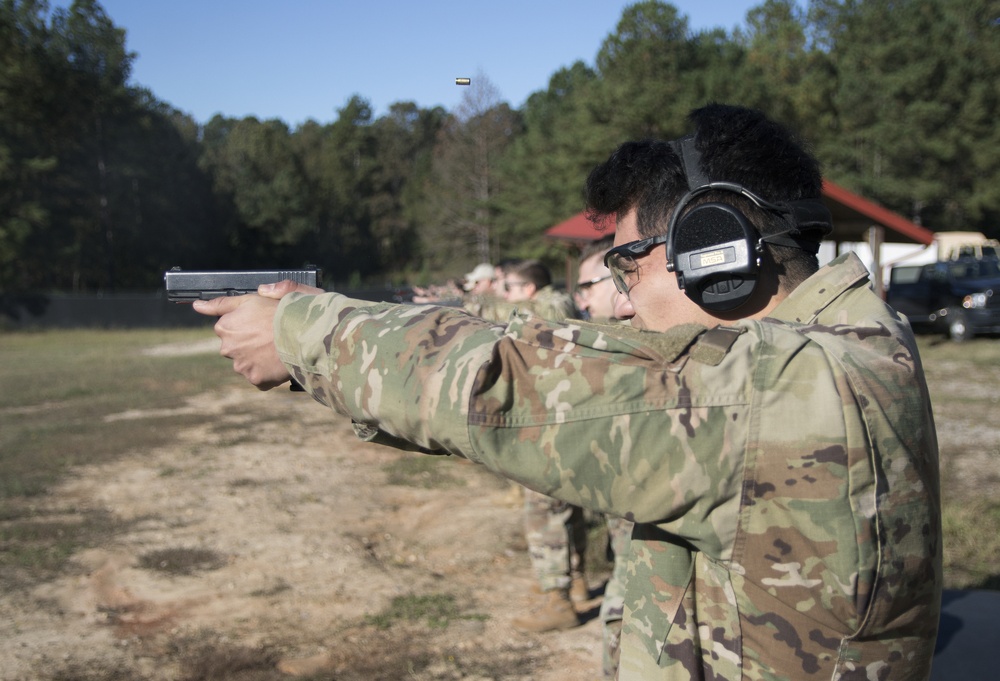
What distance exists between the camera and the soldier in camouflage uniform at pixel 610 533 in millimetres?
3414

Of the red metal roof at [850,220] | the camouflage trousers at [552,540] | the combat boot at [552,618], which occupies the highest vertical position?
the red metal roof at [850,220]

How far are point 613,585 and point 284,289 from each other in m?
2.57

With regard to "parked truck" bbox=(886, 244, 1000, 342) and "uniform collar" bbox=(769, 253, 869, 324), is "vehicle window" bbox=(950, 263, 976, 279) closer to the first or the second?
"parked truck" bbox=(886, 244, 1000, 342)

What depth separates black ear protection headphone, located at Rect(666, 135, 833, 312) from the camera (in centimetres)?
149

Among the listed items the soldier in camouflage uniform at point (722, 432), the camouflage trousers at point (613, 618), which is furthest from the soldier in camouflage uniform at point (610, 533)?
the soldier in camouflage uniform at point (722, 432)

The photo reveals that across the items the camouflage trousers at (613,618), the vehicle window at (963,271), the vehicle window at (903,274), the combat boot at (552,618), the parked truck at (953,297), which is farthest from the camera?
the vehicle window at (903,274)

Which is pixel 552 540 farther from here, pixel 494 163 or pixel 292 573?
pixel 494 163

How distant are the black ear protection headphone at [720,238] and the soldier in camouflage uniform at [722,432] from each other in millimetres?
12

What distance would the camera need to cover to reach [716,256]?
1.49 meters

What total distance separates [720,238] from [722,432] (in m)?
0.43

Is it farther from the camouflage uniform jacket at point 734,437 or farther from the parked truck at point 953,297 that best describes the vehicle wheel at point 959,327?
the camouflage uniform jacket at point 734,437

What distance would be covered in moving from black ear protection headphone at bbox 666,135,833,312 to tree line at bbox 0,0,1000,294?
22678 mm

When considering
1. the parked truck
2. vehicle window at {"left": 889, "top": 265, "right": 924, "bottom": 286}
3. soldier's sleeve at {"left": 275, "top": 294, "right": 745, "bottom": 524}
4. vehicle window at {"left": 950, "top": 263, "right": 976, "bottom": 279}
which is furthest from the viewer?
vehicle window at {"left": 889, "top": 265, "right": 924, "bottom": 286}

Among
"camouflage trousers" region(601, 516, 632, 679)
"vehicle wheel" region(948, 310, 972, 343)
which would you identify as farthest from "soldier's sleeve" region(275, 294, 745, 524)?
"vehicle wheel" region(948, 310, 972, 343)
